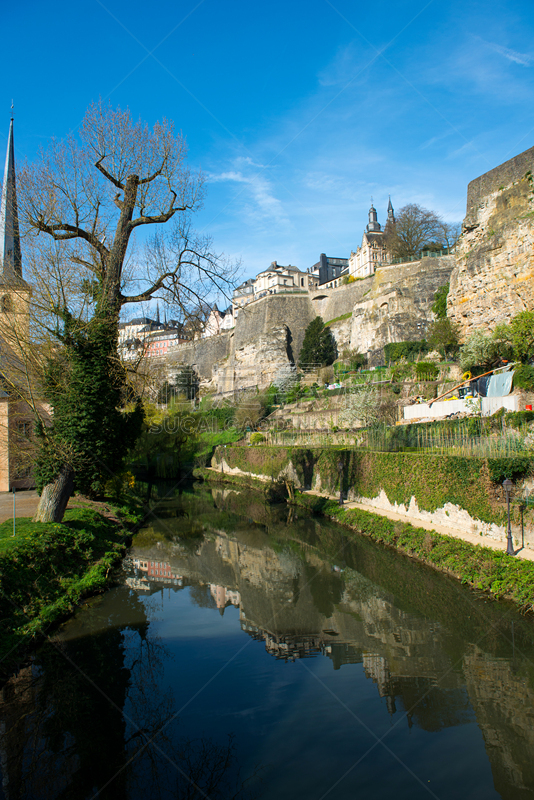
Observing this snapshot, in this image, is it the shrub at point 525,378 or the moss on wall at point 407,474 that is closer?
the moss on wall at point 407,474

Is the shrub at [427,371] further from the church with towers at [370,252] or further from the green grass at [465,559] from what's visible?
the church with towers at [370,252]

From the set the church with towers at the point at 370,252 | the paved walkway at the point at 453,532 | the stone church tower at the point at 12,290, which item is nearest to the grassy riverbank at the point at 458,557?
the paved walkway at the point at 453,532

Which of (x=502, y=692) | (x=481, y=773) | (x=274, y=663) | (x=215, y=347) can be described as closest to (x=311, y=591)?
(x=274, y=663)

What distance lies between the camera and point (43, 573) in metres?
9.25

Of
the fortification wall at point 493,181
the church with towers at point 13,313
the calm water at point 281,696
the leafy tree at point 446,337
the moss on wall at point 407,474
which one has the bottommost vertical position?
the calm water at point 281,696

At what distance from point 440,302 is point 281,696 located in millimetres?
35134

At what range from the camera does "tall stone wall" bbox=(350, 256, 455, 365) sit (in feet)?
130

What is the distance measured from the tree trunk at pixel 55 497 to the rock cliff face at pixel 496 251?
2119 cm

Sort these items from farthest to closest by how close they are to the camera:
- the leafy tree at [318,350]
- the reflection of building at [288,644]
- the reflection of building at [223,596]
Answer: the leafy tree at [318,350] < the reflection of building at [223,596] < the reflection of building at [288,644]

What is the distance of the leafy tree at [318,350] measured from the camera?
48.9 metres

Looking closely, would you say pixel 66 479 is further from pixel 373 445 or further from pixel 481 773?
pixel 373 445

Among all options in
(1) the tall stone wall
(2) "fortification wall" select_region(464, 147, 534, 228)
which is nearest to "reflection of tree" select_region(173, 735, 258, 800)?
(2) "fortification wall" select_region(464, 147, 534, 228)

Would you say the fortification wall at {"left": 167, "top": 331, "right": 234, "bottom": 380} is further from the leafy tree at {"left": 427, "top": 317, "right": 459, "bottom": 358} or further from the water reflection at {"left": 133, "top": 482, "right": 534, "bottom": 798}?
the water reflection at {"left": 133, "top": 482, "right": 534, "bottom": 798}

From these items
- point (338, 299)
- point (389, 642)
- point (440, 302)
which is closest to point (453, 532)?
point (389, 642)
